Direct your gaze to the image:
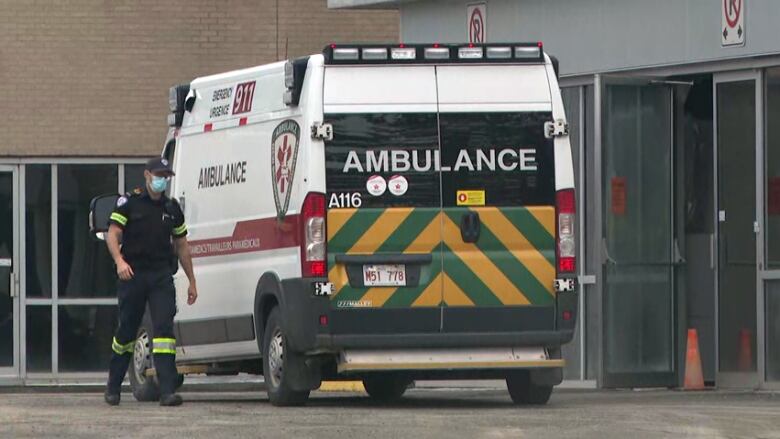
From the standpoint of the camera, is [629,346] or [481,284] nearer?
[481,284]

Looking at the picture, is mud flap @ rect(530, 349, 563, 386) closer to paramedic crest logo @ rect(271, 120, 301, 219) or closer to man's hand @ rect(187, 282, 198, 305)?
paramedic crest logo @ rect(271, 120, 301, 219)

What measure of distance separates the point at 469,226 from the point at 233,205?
2198 millimetres

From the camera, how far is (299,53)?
2420 cm

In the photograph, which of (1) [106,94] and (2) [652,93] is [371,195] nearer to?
(2) [652,93]

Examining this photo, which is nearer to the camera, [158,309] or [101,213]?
[158,309]

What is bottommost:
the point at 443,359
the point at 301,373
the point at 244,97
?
the point at 301,373

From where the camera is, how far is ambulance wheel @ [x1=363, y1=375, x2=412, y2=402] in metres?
16.2

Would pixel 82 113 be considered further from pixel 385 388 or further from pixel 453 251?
pixel 453 251

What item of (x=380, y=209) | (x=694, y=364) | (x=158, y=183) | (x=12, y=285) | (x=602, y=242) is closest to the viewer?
(x=380, y=209)

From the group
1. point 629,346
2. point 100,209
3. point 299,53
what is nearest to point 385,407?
point 100,209

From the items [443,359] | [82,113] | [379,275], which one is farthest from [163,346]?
[82,113]

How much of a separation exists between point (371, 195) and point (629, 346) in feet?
19.4

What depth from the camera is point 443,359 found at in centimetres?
1415

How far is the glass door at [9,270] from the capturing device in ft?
79.3
